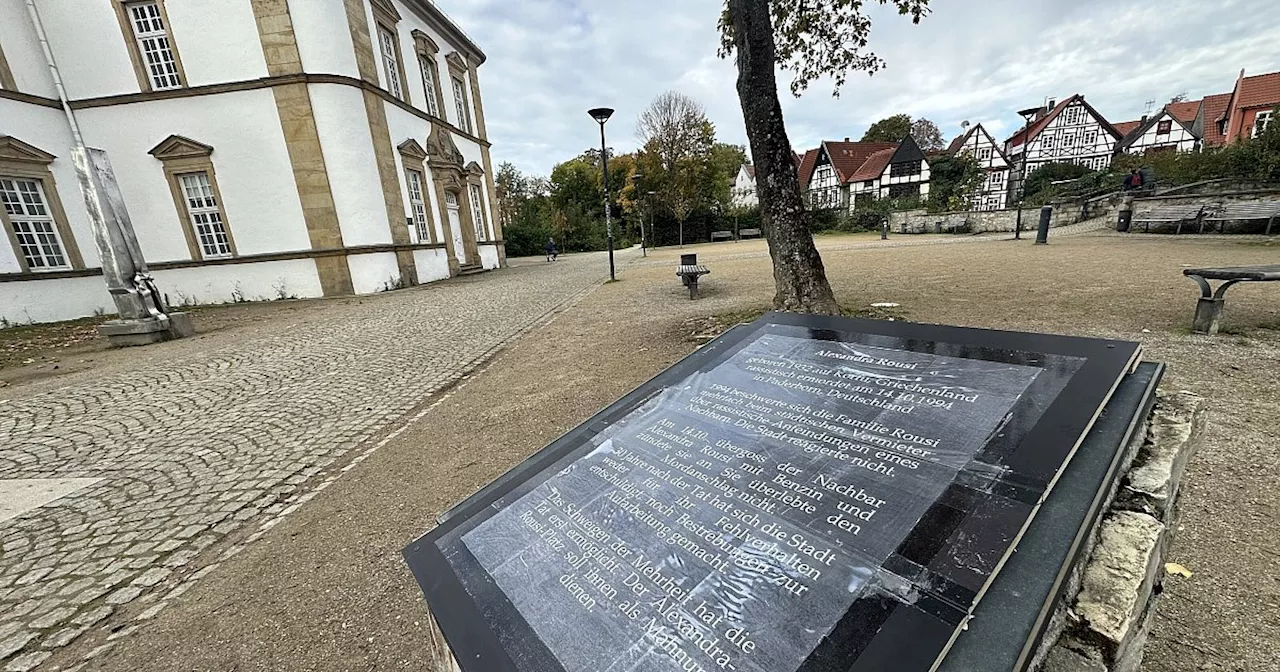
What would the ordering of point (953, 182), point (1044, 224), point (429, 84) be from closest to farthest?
point (1044, 224) → point (429, 84) → point (953, 182)

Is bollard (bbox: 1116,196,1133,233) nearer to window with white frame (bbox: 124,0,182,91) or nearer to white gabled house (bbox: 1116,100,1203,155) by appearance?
window with white frame (bbox: 124,0,182,91)

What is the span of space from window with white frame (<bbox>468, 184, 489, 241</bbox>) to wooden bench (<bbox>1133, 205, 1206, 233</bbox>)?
25806 mm

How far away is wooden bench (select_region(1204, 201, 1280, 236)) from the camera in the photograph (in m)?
12.7

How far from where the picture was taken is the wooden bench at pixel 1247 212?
12.7m

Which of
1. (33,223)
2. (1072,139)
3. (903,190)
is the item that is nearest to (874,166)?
(903,190)

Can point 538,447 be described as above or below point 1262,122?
below

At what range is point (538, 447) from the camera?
12.4 feet

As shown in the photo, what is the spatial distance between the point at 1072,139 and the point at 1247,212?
125 feet

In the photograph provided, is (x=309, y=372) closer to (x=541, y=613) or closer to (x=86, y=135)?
(x=541, y=613)

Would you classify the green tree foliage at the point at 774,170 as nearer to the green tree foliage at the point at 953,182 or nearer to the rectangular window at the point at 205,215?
the rectangular window at the point at 205,215

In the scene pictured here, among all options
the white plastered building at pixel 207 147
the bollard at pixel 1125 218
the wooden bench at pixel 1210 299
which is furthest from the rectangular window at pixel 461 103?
the bollard at pixel 1125 218

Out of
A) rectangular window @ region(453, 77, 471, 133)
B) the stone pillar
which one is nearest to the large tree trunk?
the stone pillar

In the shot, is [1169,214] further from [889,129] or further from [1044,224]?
[889,129]

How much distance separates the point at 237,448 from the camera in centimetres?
404
